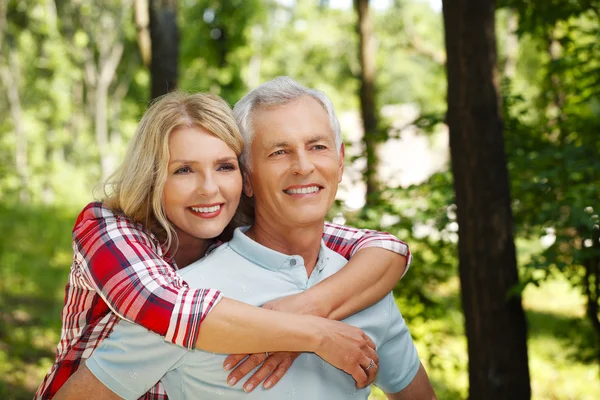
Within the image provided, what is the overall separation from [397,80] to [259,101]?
37851 millimetres

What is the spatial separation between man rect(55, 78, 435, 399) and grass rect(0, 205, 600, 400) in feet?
5.09

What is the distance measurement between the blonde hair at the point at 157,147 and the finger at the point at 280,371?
2.12ft

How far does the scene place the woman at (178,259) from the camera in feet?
6.43

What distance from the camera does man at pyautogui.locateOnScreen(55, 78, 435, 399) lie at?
2025mm

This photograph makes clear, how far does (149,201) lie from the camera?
2420 mm

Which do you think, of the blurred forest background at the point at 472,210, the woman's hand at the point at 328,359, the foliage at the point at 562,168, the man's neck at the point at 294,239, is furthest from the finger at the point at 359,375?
the foliage at the point at 562,168

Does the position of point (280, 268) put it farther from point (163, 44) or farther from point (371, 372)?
point (163, 44)

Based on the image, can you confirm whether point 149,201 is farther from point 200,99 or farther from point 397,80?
point 397,80

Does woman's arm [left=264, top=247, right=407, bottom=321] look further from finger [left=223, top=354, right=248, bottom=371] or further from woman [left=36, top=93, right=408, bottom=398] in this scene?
finger [left=223, top=354, right=248, bottom=371]

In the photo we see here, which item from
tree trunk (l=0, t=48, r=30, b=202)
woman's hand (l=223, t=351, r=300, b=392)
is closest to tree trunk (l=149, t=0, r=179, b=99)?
woman's hand (l=223, t=351, r=300, b=392)

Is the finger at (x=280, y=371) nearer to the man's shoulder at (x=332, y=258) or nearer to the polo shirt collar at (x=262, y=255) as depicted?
the polo shirt collar at (x=262, y=255)

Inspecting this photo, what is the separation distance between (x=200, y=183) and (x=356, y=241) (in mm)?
704

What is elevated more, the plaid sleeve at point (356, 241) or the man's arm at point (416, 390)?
the plaid sleeve at point (356, 241)

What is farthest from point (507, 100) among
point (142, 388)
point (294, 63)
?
point (294, 63)
